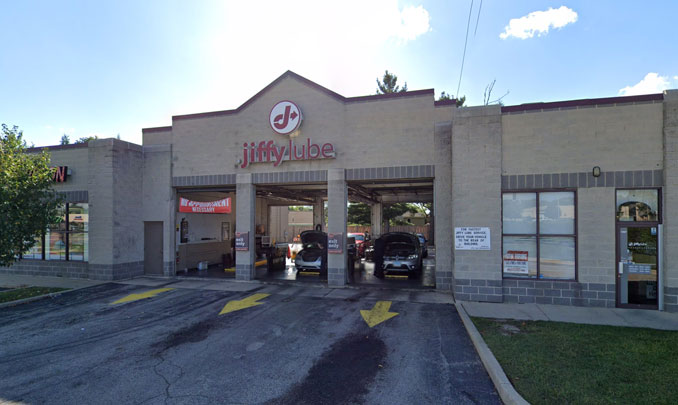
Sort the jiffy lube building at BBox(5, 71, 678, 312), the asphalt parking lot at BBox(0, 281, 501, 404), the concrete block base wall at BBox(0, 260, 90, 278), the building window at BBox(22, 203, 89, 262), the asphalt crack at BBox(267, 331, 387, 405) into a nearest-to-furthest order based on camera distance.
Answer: the asphalt crack at BBox(267, 331, 387, 405) < the asphalt parking lot at BBox(0, 281, 501, 404) < the jiffy lube building at BBox(5, 71, 678, 312) < the concrete block base wall at BBox(0, 260, 90, 278) < the building window at BBox(22, 203, 89, 262)

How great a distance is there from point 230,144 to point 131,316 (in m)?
7.25

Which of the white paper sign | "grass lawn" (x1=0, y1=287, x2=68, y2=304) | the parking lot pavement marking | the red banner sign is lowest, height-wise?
"grass lawn" (x1=0, y1=287, x2=68, y2=304)

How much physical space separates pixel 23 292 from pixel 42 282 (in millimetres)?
2289

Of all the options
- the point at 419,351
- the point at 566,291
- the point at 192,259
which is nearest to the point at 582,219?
the point at 566,291

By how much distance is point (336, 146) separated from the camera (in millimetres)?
12219

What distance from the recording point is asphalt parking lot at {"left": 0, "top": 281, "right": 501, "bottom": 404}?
15.6ft

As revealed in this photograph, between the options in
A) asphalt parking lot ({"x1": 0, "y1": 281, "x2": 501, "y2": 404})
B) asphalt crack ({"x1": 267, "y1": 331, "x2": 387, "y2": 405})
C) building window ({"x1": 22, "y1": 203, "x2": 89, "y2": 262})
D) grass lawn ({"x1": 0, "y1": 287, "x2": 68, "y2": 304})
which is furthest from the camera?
building window ({"x1": 22, "y1": 203, "x2": 89, "y2": 262})

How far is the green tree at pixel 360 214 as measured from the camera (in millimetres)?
36781

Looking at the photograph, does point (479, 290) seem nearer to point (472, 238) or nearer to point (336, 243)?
point (472, 238)

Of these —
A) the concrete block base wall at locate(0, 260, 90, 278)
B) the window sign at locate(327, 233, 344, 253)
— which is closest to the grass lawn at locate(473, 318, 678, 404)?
the window sign at locate(327, 233, 344, 253)

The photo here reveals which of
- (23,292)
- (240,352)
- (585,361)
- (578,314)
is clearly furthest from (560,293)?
(23,292)

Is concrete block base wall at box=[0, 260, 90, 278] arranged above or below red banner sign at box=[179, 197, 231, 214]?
below

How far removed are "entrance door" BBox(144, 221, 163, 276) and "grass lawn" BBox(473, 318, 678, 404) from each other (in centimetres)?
1301

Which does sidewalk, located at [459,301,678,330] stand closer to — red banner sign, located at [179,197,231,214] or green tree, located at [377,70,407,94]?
red banner sign, located at [179,197,231,214]
